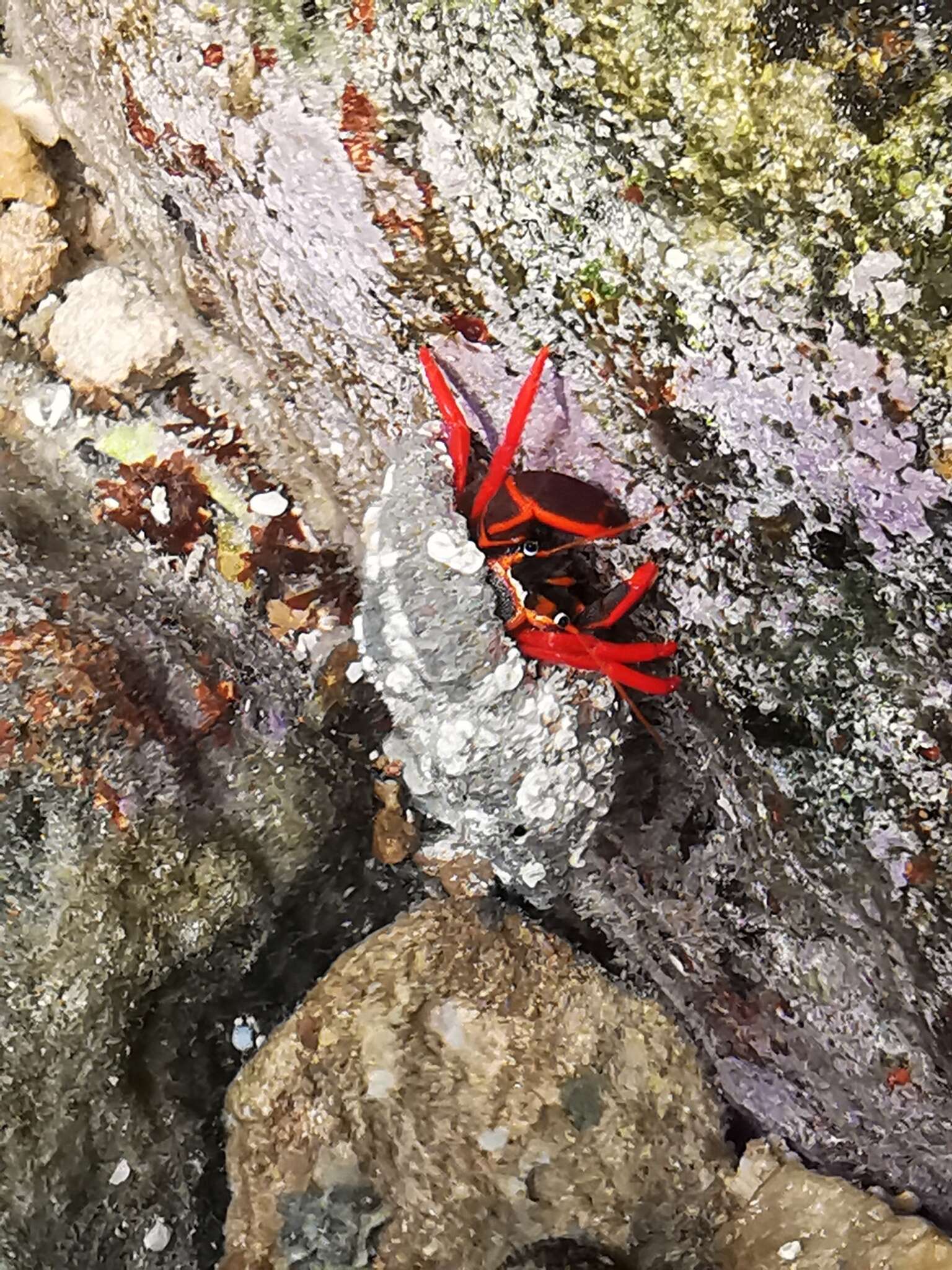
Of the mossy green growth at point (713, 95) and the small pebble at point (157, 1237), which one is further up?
the mossy green growth at point (713, 95)

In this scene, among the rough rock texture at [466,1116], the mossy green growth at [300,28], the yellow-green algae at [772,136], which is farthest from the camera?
the rough rock texture at [466,1116]

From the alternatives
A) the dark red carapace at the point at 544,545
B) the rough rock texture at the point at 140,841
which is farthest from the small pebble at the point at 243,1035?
the dark red carapace at the point at 544,545

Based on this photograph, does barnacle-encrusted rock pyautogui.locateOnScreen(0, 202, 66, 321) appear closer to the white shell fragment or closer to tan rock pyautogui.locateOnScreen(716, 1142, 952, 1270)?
the white shell fragment

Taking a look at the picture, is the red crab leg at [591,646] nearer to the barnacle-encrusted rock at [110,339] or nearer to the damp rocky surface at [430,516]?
the damp rocky surface at [430,516]

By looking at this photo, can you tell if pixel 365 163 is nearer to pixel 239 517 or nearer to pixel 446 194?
pixel 446 194

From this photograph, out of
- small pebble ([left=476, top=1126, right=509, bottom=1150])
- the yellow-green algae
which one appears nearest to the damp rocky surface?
the yellow-green algae

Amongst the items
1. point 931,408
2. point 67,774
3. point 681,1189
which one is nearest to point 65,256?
point 67,774
